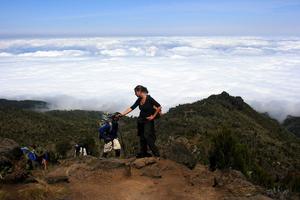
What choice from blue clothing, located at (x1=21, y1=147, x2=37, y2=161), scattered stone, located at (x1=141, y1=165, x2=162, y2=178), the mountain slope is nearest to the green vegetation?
scattered stone, located at (x1=141, y1=165, x2=162, y2=178)

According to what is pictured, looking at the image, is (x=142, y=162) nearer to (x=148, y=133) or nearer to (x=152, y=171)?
(x=152, y=171)

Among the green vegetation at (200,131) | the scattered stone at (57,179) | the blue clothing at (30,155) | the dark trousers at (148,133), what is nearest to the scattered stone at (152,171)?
the dark trousers at (148,133)

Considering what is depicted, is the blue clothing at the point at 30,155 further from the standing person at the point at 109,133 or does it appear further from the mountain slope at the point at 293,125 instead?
the mountain slope at the point at 293,125

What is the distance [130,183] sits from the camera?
33.3 ft

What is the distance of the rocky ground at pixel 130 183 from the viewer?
9.31 metres

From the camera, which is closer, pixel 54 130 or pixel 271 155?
pixel 271 155

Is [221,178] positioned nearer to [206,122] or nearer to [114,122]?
[114,122]

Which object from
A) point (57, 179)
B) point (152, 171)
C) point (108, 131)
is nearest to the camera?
point (57, 179)

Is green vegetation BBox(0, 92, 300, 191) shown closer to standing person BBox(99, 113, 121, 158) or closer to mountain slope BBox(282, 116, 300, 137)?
standing person BBox(99, 113, 121, 158)

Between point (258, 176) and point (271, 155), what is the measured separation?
2902 centimetres

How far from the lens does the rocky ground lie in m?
9.31

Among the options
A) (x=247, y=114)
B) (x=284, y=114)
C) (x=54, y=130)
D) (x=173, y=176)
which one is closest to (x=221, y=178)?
(x=173, y=176)

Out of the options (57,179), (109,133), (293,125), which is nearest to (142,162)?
(57,179)

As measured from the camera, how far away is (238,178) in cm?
1013
